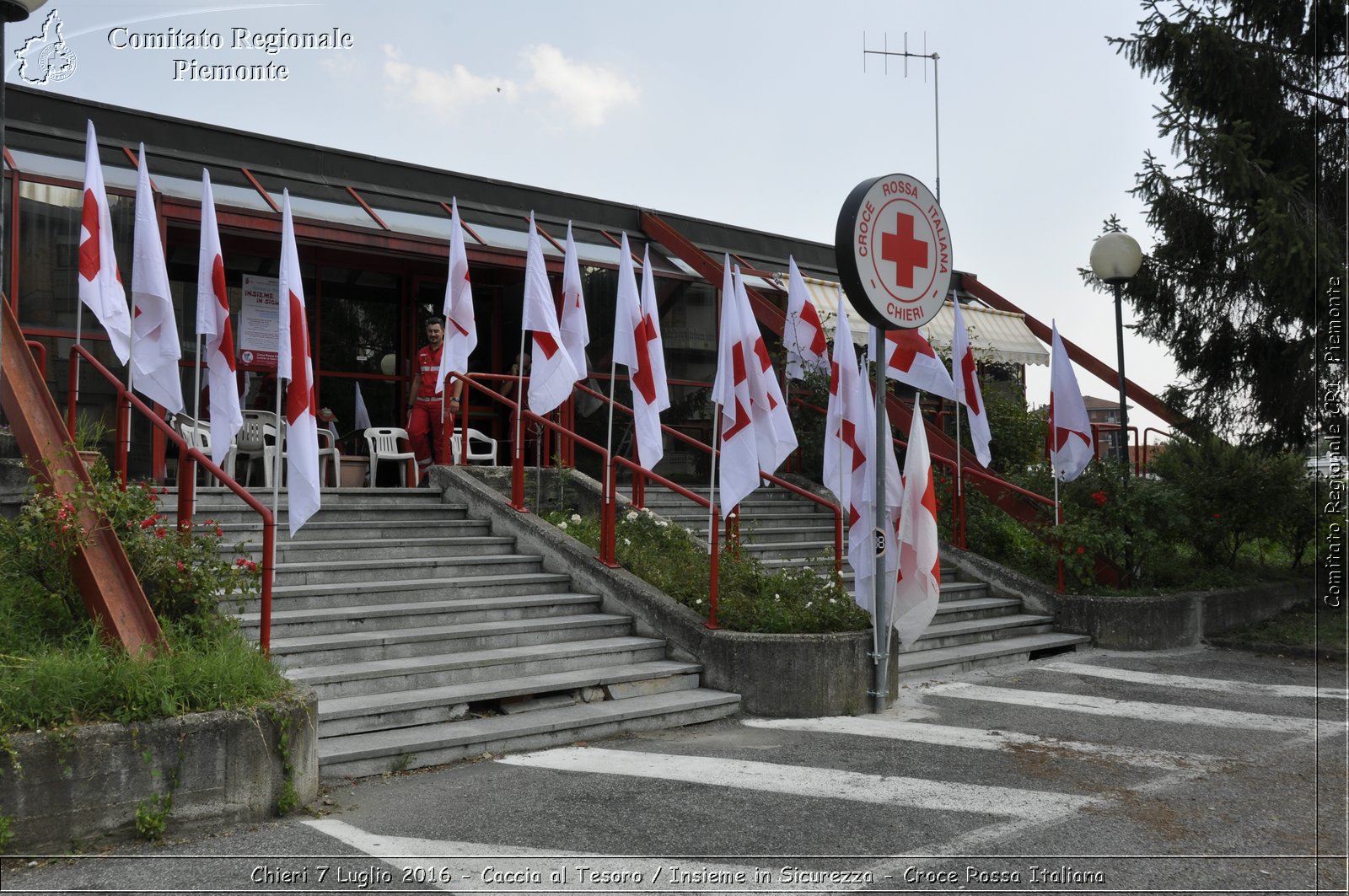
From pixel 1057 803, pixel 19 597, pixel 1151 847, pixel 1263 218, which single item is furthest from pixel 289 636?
pixel 1263 218

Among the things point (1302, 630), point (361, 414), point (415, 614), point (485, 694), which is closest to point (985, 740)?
point (485, 694)

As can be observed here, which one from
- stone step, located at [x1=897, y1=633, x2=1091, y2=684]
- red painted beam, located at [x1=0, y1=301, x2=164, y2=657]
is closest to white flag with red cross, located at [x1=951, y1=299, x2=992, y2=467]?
stone step, located at [x1=897, y1=633, x2=1091, y2=684]

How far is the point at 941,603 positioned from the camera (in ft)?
34.9

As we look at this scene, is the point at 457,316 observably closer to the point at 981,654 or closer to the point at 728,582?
the point at 728,582

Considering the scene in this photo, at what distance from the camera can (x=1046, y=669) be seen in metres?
9.34

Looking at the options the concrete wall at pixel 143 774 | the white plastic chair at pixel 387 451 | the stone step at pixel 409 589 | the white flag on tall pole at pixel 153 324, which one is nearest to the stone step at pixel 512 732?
the concrete wall at pixel 143 774

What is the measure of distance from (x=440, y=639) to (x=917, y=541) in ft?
10.7

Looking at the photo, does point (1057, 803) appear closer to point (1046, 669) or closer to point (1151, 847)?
point (1151, 847)

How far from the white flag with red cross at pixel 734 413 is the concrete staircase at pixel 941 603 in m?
1.68

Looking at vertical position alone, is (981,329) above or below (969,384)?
above

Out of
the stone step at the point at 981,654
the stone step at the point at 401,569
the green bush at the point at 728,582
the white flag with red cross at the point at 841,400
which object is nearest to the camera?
the green bush at the point at 728,582

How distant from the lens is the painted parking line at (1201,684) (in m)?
8.30

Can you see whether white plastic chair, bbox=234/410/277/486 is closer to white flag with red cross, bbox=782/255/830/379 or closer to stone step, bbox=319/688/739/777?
stone step, bbox=319/688/739/777

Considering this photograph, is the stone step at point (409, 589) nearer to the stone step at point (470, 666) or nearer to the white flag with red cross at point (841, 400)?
the stone step at point (470, 666)
